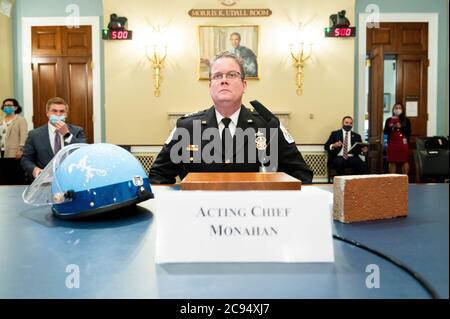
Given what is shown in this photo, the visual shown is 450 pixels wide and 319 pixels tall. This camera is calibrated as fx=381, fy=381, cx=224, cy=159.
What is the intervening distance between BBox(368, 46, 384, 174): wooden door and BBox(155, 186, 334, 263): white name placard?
215 inches

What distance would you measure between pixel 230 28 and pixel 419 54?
3.22 metres

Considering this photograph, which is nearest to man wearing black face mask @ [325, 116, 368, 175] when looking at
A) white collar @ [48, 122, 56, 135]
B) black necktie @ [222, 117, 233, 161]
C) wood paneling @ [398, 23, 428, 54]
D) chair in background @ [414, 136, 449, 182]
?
wood paneling @ [398, 23, 428, 54]

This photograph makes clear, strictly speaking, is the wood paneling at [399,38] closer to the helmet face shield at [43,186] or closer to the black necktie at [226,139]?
the black necktie at [226,139]

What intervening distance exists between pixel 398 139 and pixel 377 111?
527 millimetres

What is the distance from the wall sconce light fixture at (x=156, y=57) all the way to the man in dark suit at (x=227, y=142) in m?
4.40

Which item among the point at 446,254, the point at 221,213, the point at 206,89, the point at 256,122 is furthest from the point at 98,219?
the point at 206,89

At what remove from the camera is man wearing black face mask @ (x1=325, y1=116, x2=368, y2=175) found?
5.47 m

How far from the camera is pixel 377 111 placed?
583cm

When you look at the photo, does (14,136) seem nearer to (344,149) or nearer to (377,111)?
(344,149)

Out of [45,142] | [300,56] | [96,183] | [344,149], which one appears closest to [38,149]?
[45,142]

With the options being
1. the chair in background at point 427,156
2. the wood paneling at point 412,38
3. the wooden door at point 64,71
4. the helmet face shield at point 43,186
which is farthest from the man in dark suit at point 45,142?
the wood paneling at point 412,38

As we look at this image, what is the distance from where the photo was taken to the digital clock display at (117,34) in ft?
19.5

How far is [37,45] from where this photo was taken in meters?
6.44
